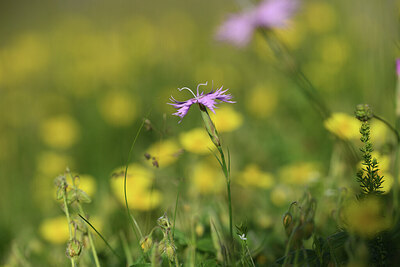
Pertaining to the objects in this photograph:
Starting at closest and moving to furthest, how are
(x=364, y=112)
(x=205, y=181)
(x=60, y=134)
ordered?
(x=364, y=112)
(x=205, y=181)
(x=60, y=134)

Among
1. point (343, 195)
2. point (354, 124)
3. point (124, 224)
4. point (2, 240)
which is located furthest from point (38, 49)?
point (343, 195)

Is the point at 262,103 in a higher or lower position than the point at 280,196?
higher

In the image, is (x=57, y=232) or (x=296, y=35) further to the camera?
(x=296, y=35)

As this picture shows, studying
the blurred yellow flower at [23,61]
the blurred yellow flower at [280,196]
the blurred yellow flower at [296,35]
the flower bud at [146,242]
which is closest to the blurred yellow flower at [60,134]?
the blurred yellow flower at [23,61]

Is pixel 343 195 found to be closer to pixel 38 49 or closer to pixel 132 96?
pixel 132 96

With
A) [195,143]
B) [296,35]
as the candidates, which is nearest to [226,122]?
[195,143]

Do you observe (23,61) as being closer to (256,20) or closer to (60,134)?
(60,134)

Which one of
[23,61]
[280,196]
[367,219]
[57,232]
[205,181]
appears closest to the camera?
[367,219]
